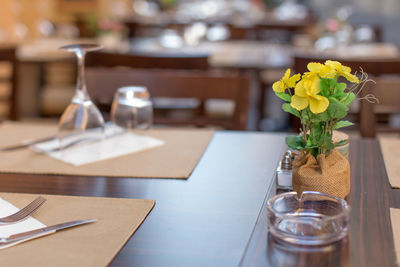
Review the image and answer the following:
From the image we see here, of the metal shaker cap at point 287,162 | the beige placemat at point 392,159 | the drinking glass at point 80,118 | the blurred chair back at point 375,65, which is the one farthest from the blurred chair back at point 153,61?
the metal shaker cap at point 287,162

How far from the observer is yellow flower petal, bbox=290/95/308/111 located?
86cm

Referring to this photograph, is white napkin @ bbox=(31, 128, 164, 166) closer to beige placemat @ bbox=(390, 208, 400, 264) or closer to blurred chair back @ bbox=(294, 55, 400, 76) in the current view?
beige placemat @ bbox=(390, 208, 400, 264)

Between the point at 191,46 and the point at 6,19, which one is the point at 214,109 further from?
the point at 6,19

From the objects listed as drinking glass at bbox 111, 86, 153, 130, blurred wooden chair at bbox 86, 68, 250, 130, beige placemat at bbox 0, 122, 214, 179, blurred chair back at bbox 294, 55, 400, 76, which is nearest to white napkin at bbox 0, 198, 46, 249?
beige placemat at bbox 0, 122, 214, 179

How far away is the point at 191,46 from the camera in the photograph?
376 cm

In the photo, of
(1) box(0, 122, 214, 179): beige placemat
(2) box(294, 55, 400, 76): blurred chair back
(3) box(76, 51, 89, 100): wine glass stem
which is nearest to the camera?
(1) box(0, 122, 214, 179): beige placemat

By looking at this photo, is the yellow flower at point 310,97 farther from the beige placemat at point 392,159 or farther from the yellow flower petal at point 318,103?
the beige placemat at point 392,159

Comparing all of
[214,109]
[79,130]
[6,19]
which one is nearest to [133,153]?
[79,130]

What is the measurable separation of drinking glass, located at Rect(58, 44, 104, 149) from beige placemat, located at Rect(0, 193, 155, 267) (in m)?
0.29

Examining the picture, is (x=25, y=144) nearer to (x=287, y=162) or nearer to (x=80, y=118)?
(x=80, y=118)

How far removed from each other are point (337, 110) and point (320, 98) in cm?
4

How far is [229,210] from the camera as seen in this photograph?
898 mm

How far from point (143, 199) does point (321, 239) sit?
31 centimetres

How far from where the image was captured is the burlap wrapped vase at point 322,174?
901mm
